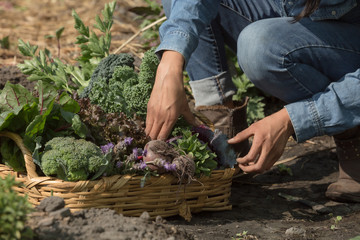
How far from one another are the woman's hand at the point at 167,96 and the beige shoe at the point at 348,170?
112 cm

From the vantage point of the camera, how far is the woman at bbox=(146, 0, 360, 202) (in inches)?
101

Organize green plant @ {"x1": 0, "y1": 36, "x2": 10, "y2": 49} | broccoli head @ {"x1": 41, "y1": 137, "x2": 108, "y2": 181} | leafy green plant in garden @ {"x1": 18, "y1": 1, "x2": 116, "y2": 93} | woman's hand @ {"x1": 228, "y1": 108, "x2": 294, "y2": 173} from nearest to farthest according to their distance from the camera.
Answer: broccoli head @ {"x1": 41, "y1": 137, "x2": 108, "y2": 181} < woman's hand @ {"x1": 228, "y1": 108, "x2": 294, "y2": 173} < leafy green plant in garden @ {"x1": 18, "y1": 1, "x2": 116, "y2": 93} < green plant @ {"x1": 0, "y1": 36, "x2": 10, "y2": 49}

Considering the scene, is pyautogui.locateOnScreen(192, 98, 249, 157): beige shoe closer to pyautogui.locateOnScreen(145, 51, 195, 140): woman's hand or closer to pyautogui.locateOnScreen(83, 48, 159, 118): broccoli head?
pyautogui.locateOnScreen(83, 48, 159, 118): broccoli head

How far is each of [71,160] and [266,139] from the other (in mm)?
956

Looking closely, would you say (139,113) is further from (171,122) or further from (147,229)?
(147,229)

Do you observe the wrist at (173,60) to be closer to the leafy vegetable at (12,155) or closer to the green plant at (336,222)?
the leafy vegetable at (12,155)

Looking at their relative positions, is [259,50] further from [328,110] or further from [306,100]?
[328,110]

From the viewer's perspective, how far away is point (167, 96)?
246 cm

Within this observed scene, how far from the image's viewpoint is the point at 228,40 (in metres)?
3.52

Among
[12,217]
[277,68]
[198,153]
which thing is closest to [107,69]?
[198,153]

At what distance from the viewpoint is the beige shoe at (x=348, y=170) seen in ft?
10.1

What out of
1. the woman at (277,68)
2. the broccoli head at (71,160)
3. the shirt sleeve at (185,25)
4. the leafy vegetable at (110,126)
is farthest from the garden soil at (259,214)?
the shirt sleeve at (185,25)

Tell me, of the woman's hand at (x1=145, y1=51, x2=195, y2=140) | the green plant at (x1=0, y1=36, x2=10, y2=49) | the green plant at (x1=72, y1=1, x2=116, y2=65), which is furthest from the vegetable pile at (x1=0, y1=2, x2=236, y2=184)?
the green plant at (x1=0, y1=36, x2=10, y2=49)

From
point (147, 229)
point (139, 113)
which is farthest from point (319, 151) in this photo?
point (147, 229)
